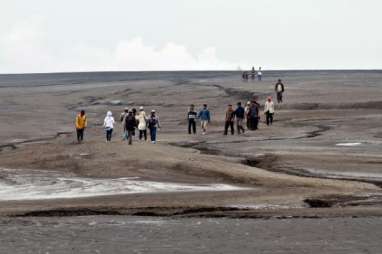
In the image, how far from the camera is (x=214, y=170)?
2316cm

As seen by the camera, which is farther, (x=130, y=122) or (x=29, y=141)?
(x=29, y=141)

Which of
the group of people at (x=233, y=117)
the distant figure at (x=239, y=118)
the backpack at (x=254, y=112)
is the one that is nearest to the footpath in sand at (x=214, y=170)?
the distant figure at (x=239, y=118)

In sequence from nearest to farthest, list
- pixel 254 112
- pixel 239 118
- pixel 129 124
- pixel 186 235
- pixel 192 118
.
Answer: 1. pixel 186 235
2. pixel 129 124
3. pixel 239 118
4. pixel 254 112
5. pixel 192 118

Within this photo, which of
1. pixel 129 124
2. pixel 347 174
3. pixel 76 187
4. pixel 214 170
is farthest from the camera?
pixel 129 124

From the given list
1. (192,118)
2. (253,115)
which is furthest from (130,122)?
(253,115)

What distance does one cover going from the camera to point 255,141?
32875 mm

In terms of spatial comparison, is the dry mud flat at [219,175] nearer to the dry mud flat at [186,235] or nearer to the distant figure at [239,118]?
the dry mud flat at [186,235]

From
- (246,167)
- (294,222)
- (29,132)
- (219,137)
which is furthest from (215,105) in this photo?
(294,222)

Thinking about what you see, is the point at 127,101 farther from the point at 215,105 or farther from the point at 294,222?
the point at 294,222

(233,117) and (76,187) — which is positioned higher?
(233,117)

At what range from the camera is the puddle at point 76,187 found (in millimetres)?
20344

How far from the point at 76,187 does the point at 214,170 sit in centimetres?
362

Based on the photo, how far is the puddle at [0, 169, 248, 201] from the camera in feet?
66.7

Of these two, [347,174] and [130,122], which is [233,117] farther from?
[347,174]
